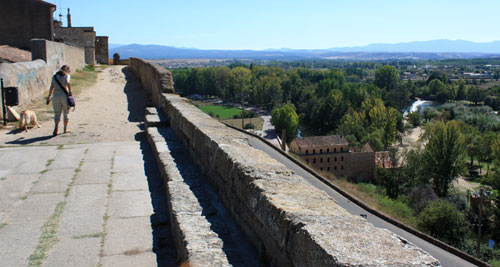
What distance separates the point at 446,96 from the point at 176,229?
112682 mm

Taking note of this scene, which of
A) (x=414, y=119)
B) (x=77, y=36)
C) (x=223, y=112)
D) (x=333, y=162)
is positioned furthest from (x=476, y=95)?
(x=77, y=36)

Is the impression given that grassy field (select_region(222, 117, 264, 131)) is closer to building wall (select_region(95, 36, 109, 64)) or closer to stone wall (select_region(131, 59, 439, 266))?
building wall (select_region(95, 36, 109, 64))

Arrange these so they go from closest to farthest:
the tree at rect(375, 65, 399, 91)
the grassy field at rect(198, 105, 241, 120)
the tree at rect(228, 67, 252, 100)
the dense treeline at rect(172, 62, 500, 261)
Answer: the dense treeline at rect(172, 62, 500, 261), the grassy field at rect(198, 105, 241, 120), the tree at rect(228, 67, 252, 100), the tree at rect(375, 65, 399, 91)

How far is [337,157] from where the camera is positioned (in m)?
42.6

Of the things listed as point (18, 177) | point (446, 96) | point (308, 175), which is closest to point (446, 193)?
point (308, 175)

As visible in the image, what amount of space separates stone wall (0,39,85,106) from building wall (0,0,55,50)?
3588mm

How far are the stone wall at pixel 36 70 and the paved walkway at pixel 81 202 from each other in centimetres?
277

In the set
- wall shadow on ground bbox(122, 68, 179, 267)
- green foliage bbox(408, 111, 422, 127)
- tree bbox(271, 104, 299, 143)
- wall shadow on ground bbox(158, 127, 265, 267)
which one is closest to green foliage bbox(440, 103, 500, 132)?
green foliage bbox(408, 111, 422, 127)

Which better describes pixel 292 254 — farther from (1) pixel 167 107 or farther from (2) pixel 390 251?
(1) pixel 167 107

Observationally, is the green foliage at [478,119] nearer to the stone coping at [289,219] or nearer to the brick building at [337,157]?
the brick building at [337,157]

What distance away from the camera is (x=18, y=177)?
5.43m

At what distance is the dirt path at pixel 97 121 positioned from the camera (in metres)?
7.75

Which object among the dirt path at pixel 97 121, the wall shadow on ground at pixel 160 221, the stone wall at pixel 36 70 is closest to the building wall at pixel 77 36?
the stone wall at pixel 36 70

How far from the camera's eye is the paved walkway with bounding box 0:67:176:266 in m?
3.53
